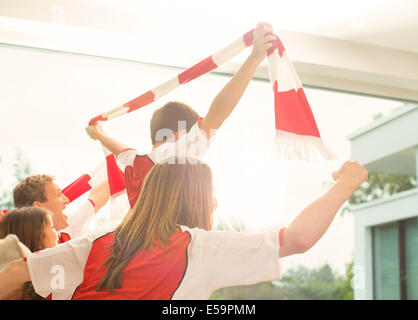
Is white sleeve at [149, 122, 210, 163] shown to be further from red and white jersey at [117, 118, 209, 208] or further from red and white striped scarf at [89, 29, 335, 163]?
red and white striped scarf at [89, 29, 335, 163]

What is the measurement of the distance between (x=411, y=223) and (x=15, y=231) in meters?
3.01

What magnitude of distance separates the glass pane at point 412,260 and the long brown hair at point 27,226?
9.26 feet

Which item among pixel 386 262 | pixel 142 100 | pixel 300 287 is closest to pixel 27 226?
pixel 142 100

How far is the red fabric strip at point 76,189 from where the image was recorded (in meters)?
1.62

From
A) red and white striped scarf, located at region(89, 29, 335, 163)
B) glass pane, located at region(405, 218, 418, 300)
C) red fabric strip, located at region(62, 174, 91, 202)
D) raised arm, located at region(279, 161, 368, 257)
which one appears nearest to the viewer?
raised arm, located at region(279, 161, 368, 257)

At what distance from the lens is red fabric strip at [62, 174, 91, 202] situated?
162 centimetres

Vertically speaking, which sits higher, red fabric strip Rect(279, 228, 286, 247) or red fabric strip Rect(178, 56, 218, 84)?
red fabric strip Rect(178, 56, 218, 84)

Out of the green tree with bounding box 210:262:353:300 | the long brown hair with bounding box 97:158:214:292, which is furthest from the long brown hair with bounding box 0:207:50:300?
the green tree with bounding box 210:262:353:300

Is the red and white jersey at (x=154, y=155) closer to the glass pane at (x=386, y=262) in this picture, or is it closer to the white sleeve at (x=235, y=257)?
the white sleeve at (x=235, y=257)

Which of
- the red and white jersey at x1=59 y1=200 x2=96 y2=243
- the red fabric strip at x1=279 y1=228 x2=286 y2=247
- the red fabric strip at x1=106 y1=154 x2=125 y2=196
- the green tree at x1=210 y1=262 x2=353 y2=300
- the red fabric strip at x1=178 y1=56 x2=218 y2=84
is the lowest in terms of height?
the green tree at x1=210 y1=262 x2=353 y2=300

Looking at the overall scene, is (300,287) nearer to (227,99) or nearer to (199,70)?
(199,70)

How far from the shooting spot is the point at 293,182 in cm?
307

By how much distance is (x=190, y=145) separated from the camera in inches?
48.4

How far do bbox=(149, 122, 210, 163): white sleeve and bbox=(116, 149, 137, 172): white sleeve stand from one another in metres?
0.15
